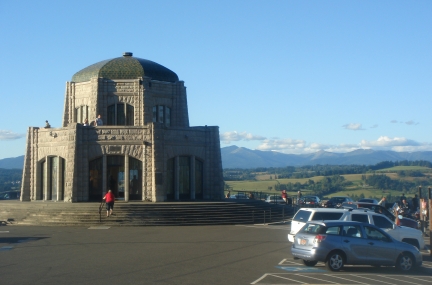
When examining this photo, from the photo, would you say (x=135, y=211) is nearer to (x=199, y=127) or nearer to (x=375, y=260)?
(x=199, y=127)

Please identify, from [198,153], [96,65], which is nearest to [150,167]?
[198,153]

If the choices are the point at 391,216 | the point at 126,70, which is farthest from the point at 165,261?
the point at 126,70

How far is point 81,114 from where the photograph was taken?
135 feet

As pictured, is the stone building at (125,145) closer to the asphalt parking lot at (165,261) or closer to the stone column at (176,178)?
the stone column at (176,178)

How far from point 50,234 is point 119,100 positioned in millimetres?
16611

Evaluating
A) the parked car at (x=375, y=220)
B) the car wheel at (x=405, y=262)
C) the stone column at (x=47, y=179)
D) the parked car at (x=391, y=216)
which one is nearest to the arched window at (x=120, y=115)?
the stone column at (x=47, y=179)

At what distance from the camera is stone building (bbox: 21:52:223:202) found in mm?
34750

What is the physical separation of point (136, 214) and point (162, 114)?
42.1 feet

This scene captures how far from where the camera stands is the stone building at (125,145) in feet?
114

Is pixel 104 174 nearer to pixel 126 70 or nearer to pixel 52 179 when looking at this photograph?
pixel 52 179

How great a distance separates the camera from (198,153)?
37.2 metres

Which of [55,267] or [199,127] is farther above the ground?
[199,127]

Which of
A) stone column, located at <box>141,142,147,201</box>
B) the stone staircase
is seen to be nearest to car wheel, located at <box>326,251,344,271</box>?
the stone staircase

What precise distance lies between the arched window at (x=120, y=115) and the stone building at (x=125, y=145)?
0.07m
